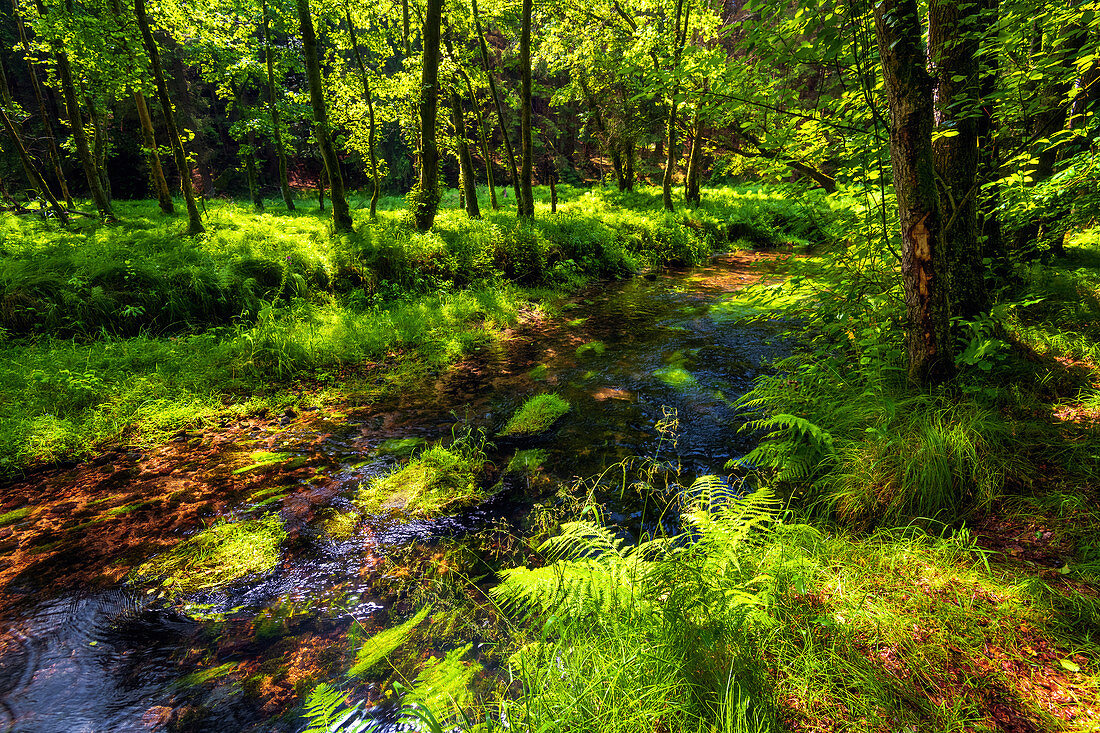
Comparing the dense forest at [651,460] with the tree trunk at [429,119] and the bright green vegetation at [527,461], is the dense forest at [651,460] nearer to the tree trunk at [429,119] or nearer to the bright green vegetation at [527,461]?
the bright green vegetation at [527,461]

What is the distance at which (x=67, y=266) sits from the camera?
739cm

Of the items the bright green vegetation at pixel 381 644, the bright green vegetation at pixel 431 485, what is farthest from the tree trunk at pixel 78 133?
the bright green vegetation at pixel 381 644

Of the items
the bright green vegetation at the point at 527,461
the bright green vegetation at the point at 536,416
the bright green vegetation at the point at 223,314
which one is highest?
the bright green vegetation at the point at 223,314

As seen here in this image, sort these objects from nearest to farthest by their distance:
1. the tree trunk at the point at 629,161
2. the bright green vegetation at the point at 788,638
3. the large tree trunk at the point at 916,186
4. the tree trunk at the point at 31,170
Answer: the bright green vegetation at the point at 788,638 → the large tree trunk at the point at 916,186 → the tree trunk at the point at 31,170 → the tree trunk at the point at 629,161

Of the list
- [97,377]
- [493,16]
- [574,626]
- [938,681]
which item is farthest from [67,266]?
[493,16]

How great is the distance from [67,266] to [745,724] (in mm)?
11162

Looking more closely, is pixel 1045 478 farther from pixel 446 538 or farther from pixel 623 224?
pixel 623 224

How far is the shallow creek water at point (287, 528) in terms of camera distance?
2.56m

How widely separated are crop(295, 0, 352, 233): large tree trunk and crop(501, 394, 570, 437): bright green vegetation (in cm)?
808

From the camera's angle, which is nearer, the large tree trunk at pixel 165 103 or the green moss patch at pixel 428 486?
the green moss patch at pixel 428 486

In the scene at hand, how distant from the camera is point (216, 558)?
11.5ft

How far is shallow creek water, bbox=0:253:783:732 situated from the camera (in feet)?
8.39

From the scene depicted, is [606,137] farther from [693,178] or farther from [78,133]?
[78,133]

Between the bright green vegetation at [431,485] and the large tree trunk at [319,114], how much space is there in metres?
8.51
